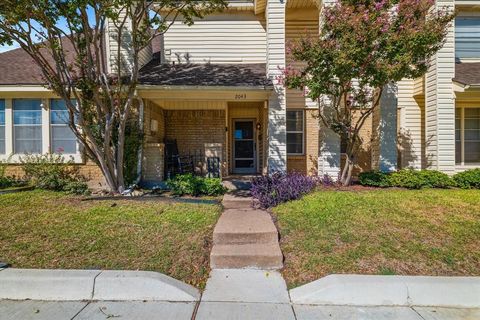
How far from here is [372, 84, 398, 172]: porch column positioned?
9625 mm

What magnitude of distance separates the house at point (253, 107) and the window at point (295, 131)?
0.12 ft

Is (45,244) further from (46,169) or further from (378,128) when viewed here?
(378,128)

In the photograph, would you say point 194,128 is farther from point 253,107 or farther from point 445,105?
point 445,105

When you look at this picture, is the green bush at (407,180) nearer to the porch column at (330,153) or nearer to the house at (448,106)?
the porch column at (330,153)

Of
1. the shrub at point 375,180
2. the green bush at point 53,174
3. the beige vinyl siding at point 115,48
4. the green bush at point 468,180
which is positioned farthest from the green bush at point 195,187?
the green bush at point 468,180

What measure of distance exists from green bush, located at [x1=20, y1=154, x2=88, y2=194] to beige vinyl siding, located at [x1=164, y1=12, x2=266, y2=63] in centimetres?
513

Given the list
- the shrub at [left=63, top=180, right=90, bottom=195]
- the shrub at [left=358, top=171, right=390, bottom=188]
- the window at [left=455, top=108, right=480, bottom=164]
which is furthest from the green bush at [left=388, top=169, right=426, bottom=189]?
the shrub at [left=63, top=180, right=90, bottom=195]

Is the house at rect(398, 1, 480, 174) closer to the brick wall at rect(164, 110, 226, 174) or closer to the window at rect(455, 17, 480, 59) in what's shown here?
the window at rect(455, 17, 480, 59)

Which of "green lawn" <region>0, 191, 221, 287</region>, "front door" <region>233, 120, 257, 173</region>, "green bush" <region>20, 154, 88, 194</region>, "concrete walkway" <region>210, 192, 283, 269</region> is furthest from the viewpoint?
"front door" <region>233, 120, 257, 173</region>

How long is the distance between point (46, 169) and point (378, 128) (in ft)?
34.9

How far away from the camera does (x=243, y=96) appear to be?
30.2ft

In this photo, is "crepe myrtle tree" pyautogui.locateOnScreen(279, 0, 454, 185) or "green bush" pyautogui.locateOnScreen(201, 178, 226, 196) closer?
"crepe myrtle tree" pyautogui.locateOnScreen(279, 0, 454, 185)

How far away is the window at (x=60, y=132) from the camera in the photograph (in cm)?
913

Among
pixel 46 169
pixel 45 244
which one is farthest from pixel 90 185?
pixel 45 244
